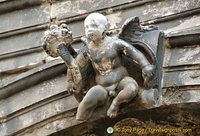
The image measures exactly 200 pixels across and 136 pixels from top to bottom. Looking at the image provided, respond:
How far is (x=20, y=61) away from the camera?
421cm

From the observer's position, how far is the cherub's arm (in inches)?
135

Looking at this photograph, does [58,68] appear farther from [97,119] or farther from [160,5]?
[160,5]

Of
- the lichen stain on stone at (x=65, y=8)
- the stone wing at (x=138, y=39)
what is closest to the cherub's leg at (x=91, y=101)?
the stone wing at (x=138, y=39)

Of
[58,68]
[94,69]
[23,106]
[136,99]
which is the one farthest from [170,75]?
[23,106]

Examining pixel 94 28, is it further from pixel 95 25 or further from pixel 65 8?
pixel 65 8

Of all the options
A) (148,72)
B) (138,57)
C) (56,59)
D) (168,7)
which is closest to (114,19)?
(168,7)

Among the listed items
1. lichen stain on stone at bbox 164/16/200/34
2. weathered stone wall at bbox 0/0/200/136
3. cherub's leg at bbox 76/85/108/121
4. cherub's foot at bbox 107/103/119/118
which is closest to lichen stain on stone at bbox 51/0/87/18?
weathered stone wall at bbox 0/0/200/136

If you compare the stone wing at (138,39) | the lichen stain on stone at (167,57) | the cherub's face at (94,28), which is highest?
the cherub's face at (94,28)

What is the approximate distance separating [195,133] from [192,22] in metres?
0.86

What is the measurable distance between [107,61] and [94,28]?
262 millimetres

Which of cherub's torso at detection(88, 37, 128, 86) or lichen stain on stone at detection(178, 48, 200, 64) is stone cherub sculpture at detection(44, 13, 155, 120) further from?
lichen stain on stone at detection(178, 48, 200, 64)

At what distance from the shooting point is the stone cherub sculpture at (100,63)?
346 cm

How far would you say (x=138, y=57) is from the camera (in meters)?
3.48

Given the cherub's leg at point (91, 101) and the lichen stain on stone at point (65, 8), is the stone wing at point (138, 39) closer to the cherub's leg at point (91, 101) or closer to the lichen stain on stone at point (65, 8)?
the cherub's leg at point (91, 101)
